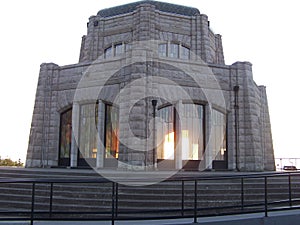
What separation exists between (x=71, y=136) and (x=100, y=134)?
1.73 m

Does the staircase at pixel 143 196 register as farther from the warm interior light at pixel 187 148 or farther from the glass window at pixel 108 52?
the glass window at pixel 108 52

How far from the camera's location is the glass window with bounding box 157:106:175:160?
16891 mm

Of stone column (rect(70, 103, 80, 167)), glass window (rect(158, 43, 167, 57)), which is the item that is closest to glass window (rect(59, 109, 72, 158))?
stone column (rect(70, 103, 80, 167))

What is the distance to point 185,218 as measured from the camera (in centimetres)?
713

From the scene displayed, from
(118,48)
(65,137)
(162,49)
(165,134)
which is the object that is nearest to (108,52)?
(118,48)

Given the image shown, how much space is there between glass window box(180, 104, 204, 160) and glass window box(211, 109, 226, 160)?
644 mm

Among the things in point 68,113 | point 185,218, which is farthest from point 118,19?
point 185,218

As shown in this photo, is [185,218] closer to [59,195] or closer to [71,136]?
[59,195]

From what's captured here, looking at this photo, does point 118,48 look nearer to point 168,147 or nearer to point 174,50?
point 174,50

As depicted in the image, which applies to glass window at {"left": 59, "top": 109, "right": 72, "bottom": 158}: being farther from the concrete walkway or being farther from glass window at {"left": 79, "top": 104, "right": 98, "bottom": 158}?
the concrete walkway

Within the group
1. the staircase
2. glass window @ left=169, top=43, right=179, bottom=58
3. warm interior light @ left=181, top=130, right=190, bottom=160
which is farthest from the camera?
glass window @ left=169, top=43, right=179, bottom=58

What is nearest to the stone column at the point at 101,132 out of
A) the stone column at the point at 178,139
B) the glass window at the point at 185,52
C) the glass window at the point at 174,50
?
the stone column at the point at 178,139

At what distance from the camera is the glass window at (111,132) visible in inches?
672

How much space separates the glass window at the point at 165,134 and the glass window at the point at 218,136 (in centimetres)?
215
